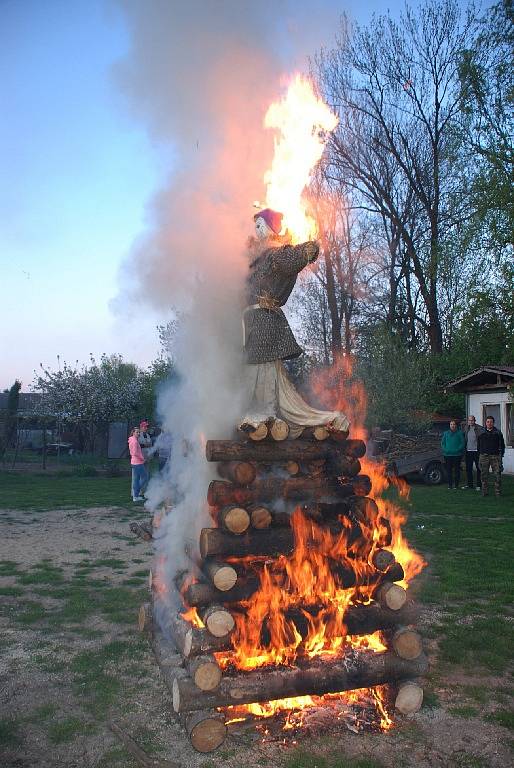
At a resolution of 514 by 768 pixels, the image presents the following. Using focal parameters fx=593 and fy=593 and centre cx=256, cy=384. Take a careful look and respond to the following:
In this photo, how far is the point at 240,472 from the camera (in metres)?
4.15

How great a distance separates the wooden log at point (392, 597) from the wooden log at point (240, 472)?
129cm

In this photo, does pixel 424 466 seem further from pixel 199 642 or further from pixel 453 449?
pixel 199 642

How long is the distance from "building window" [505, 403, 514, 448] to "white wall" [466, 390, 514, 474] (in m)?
0.05

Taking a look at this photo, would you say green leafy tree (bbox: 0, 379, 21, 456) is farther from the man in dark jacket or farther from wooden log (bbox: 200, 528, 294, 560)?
wooden log (bbox: 200, 528, 294, 560)

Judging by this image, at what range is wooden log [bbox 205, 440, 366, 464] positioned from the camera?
4230 mm

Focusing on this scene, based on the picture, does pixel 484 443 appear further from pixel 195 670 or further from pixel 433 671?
pixel 195 670

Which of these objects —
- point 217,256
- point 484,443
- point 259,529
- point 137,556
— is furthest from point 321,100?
point 484,443

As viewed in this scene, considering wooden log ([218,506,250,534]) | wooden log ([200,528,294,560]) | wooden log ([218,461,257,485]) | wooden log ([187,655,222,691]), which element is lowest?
wooden log ([187,655,222,691])

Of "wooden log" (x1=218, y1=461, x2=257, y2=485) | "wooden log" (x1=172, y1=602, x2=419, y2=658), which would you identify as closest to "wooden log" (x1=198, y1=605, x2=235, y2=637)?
"wooden log" (x1=172, y1=602, x2=419, y2=658)

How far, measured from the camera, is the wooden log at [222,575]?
3.99 meters

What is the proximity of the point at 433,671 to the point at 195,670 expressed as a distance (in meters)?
2.14

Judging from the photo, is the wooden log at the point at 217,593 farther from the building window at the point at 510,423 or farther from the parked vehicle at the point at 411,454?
the building window at the point at 510,423

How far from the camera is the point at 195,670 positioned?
3.73m

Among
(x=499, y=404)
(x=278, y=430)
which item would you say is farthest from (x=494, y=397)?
(x=278, y=430)
